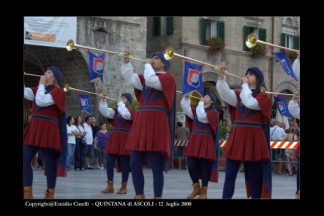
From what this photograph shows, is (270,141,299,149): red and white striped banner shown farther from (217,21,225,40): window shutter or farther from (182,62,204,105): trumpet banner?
(217,21,225,40): window shutter

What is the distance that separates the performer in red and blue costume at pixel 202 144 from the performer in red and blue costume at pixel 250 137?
2.50 m

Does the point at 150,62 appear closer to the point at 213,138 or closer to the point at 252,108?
the point at 252,108

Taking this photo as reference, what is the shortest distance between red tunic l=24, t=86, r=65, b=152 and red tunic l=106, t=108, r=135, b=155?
257 cm

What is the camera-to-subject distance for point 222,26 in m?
37.6

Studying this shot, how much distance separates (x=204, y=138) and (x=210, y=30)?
83.1 ft

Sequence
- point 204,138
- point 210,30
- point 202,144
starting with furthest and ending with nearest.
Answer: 1. point 210,30
2. point 204,138
3. point 202,144

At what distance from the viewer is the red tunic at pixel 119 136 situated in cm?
1334

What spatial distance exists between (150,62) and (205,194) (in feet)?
10.7

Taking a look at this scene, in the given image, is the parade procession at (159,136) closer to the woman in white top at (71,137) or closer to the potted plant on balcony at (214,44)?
the woman in white top at (71,137)

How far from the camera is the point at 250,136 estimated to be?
10.1 m

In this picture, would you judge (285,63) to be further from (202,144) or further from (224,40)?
(224,40)

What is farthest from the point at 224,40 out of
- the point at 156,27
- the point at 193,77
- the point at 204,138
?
the point at 204,138

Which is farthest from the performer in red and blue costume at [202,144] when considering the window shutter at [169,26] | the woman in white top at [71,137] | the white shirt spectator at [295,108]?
the window shutter at [169,26]
